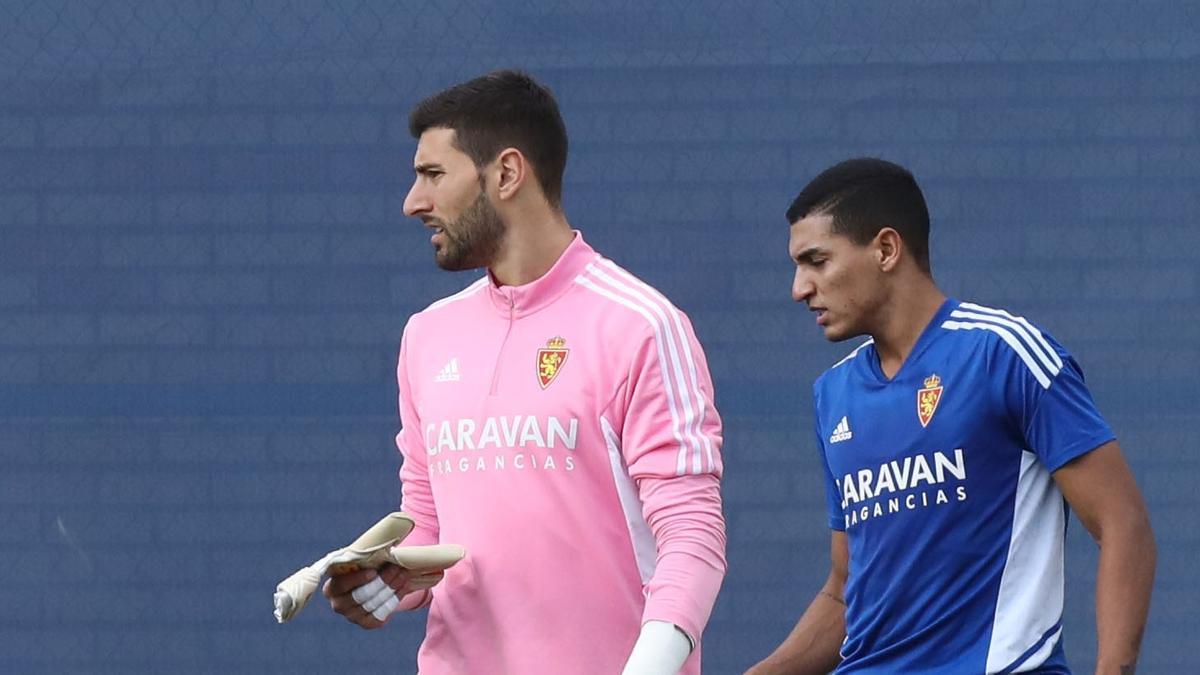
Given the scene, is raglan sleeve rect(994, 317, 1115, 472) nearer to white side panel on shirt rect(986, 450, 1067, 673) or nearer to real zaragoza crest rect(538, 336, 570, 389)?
white side panel on shirt rect(986, 450, 1067, 673)

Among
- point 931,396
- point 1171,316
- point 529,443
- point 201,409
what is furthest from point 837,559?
point 201,409

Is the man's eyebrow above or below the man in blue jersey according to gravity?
above

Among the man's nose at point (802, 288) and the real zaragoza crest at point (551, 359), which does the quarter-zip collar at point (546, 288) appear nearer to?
the real zaragoza crest at point (551, 359)

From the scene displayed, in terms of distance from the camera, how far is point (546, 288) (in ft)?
9.22

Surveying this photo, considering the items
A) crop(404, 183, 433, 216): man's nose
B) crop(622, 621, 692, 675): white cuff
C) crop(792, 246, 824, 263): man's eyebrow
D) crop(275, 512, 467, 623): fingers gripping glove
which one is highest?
crop(404, 183, 433, 216): man's nose

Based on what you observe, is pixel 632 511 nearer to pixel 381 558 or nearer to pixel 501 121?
pixel 381 558

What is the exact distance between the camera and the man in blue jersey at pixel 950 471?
8.57 ft

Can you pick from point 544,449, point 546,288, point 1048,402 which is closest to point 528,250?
point 546,288

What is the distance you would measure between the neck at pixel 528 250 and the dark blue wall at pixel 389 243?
1.72 meters

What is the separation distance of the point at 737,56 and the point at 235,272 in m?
1.25

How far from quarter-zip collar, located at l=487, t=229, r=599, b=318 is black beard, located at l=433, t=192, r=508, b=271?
6 centimetres

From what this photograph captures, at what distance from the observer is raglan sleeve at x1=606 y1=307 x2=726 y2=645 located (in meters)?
2.54

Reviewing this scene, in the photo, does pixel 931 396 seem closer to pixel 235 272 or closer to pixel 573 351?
pixel 573 351

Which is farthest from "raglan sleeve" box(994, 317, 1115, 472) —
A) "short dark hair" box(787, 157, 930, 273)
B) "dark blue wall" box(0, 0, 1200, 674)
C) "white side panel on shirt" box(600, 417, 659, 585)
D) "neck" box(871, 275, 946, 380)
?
"dark blue wall" box(0, 0, 1200, 674)
